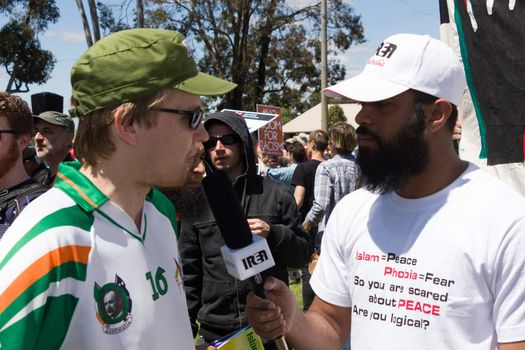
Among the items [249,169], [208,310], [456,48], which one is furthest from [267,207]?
[456,48]

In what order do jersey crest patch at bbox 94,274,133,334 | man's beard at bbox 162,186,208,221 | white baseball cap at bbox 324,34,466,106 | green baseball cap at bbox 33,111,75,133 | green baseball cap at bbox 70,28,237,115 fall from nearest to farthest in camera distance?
jersey crest patch at bbox 94,274,133,334 → green baseball cap at bbox 70,28,237,115 → white baseball cap at bbox 324,34,466,106 → man's beard at bbox 162,186,208,221 → green baseball cap at bbox 33,111,75,133

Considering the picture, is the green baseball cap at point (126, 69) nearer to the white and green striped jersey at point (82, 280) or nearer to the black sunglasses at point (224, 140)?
the white and green striped jersey at point (82, 280)

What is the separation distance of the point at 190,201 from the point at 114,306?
2.03 m

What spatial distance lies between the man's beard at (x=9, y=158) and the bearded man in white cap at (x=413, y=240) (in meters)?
2.07

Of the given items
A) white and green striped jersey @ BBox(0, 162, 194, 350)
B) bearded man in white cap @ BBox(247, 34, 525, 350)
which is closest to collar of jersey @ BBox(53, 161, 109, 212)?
white and green striped jersey @ BBox(0, 162, 194, 350)

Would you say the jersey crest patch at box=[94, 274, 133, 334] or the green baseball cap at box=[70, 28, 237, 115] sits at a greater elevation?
the green baseball cap at box=[70, 28, 237, 115]

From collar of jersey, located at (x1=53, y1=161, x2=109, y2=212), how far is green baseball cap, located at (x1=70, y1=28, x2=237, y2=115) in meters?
0.19

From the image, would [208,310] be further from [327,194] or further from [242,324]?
[327,194]

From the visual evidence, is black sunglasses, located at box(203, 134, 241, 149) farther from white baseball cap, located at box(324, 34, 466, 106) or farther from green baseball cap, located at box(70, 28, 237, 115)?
green baseball cap, located at box(70, 28, 237, 115)

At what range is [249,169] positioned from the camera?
3.69 m

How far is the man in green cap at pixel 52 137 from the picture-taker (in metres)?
5.55

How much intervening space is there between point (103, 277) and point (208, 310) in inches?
80.1

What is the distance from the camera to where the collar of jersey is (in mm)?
1655

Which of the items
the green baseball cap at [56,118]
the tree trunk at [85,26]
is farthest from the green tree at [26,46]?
the green baseball cap at [56,118]
